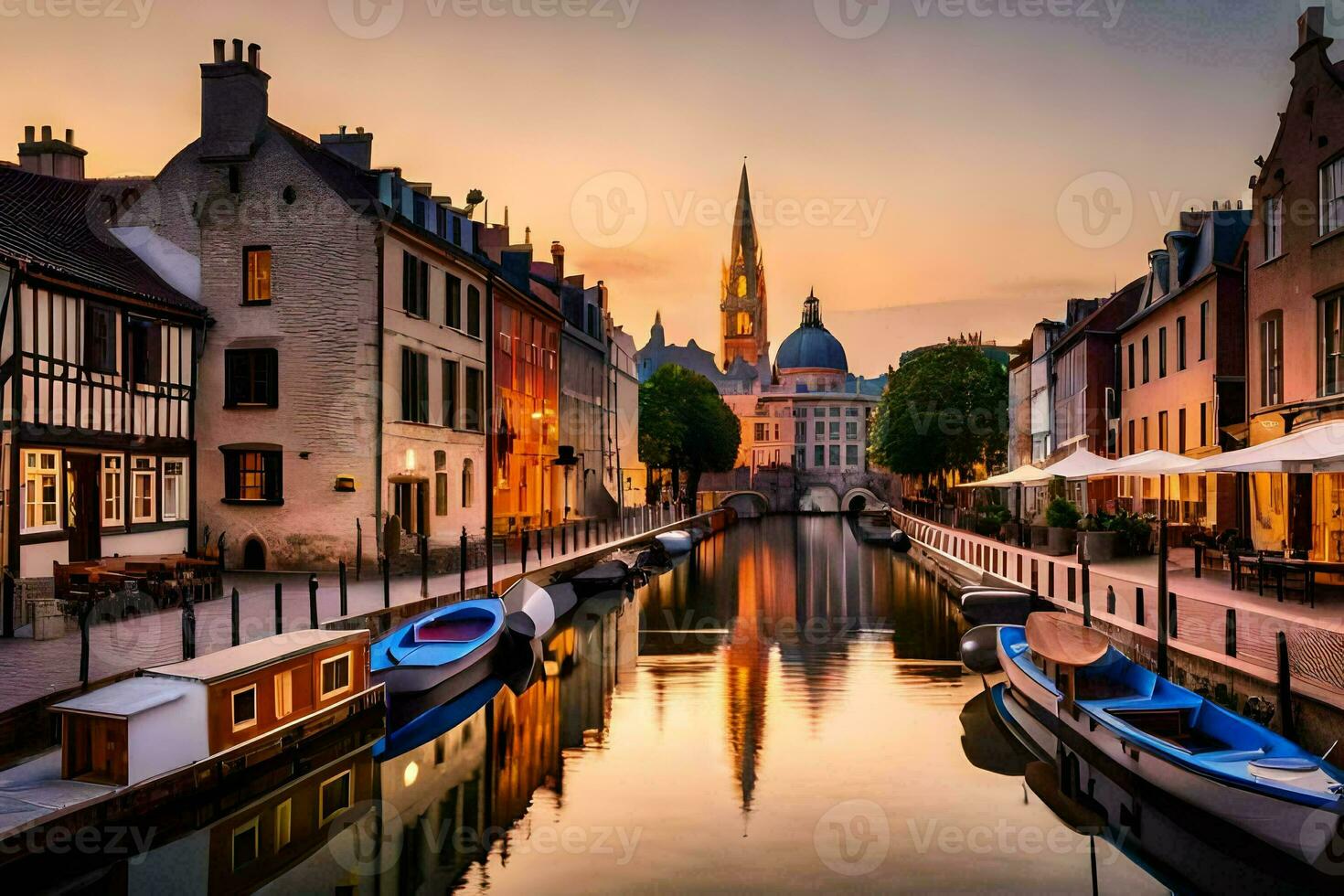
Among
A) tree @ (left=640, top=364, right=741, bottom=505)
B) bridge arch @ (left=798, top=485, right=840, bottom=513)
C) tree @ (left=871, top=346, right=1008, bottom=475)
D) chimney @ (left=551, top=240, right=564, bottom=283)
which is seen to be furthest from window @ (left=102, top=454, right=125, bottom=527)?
bridge arch @ (left=798, top=485, right=840, bottom=513)

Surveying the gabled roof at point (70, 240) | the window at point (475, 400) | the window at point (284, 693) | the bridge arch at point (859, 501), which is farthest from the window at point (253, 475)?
the bridge arch at point (859, 501)

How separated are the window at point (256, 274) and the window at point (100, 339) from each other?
4593 millimetres

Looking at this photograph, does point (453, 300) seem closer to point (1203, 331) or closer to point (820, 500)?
point (1203, 331)

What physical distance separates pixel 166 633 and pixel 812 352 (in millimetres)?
139330

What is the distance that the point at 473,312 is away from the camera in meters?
33.6

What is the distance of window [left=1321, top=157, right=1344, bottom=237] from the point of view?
21.4 m

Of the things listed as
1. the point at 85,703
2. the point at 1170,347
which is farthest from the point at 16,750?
the point at 1170,347

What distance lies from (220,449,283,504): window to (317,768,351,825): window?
14248 millimetres

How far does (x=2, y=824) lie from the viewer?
30.8ft

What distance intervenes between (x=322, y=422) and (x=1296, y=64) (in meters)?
25.1

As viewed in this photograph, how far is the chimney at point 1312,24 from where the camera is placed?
22922 mm

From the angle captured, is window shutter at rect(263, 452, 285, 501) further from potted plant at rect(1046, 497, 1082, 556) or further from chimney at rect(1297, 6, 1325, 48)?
chimney at rect(1297, 6, 1325, 48)

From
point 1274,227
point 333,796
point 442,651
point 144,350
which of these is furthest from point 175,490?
point 1274,227

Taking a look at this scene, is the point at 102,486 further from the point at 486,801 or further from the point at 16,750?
the point at 486,801
